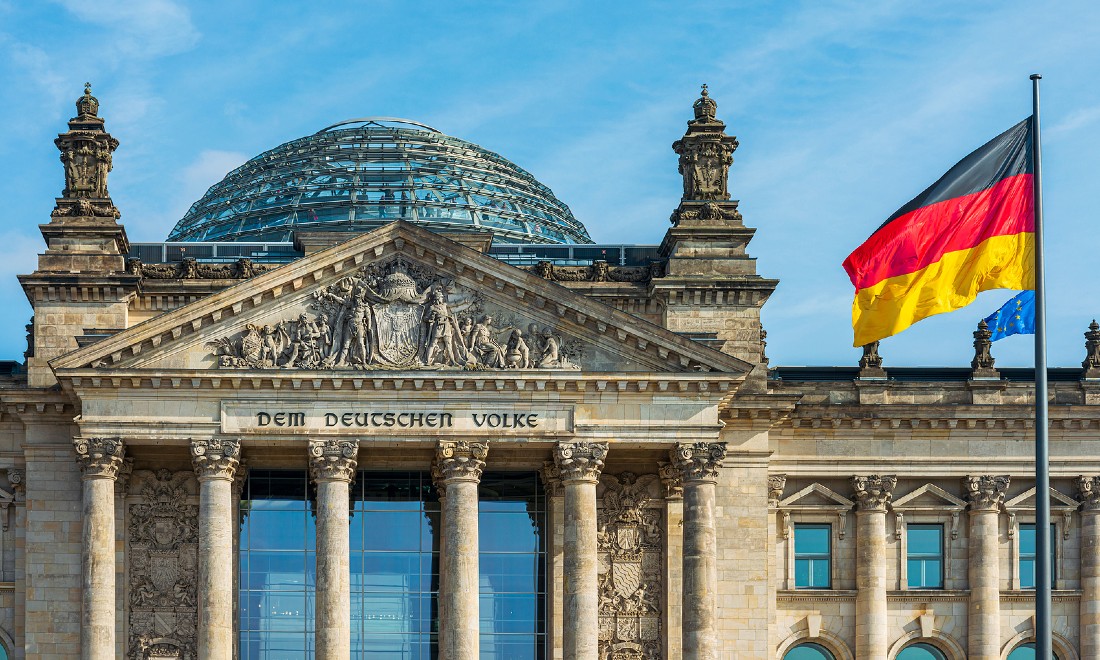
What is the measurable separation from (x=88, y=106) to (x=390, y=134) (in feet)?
53.2

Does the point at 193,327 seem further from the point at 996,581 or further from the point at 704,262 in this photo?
the point at 996,581

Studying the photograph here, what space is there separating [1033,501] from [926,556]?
12.9 ft

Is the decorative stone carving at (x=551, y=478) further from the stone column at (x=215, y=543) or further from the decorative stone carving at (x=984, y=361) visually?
the decorative stone carving at (x=984, y=361)

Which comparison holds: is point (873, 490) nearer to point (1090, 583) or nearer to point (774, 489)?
point (774, 489)

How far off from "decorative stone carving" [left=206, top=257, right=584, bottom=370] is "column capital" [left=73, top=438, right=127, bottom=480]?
3.96m

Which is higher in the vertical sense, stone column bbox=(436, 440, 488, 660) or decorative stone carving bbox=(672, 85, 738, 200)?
decorative stone carving bbox=(672, 85, 738, 200)

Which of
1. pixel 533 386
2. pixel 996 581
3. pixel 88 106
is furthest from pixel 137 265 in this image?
pixel 996 581

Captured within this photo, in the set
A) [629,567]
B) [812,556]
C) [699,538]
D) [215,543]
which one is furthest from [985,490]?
[215,543]

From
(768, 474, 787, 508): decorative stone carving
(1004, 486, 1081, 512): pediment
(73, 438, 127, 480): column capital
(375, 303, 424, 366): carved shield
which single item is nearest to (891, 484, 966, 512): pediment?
(1004, 486, 1081, 512): pediment

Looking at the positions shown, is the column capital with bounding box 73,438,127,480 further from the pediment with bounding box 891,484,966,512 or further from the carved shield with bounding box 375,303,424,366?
the pediment with bounding box 891,484,966,512

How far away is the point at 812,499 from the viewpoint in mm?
67688

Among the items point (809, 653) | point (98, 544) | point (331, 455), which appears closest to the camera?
point (98, 544)

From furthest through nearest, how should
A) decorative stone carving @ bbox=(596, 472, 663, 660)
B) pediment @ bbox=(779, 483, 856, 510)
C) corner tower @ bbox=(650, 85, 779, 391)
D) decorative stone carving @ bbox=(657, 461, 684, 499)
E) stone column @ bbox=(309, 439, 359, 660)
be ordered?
pediment @ bbox=(779, 483, 856, 510) < corner tower @ bbox=(650, 85, 779, 391) < decorative stone carving @ bbox=(596, 472, 663, 660) < decorative stone carving @ bbox=(657, 461, 684, 499) < stone column @ bbox=(309, 439, 359, 660)

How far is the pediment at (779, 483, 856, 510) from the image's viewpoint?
6750 centimetres
